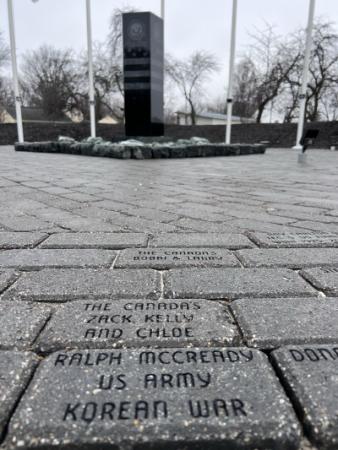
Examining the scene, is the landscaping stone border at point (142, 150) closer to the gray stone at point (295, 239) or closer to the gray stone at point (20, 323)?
the gray stone at point (295, 239)

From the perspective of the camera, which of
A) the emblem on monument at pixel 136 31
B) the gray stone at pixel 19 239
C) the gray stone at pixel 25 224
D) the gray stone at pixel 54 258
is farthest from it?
the emblem on monument at pixel 136 31

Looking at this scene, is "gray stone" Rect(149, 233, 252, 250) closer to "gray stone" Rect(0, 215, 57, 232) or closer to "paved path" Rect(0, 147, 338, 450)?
"paved path" Rect(0, 147, 338, 450)

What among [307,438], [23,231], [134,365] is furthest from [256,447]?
[23,231]

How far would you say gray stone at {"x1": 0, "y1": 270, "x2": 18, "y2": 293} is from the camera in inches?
58.3

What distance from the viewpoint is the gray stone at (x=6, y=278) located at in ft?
4.85

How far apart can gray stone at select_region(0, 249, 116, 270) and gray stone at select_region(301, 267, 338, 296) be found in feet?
3.01

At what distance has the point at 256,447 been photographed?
718 mm

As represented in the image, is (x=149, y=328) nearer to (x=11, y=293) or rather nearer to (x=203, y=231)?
(x=11, y=293)

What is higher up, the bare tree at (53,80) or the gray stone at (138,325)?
the bare tree at (53,80)

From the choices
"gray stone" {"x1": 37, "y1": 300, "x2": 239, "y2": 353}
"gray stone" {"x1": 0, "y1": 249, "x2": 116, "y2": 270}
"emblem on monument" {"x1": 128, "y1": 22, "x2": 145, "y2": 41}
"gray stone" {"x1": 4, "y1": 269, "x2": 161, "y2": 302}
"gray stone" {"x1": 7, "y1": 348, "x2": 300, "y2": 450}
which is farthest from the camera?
"emblem on monument" {"x1": 128, "y1": 22, "x2": 145, "y2": 41}

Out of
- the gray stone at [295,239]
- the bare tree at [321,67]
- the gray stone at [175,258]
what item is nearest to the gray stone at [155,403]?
the gray stone at [175,258]

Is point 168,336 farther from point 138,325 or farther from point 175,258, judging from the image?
point 175,258

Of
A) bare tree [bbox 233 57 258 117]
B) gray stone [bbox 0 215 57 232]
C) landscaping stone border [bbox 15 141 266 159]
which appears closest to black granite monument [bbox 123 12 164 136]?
landscaping stone border [bbox 15 141 266 159]

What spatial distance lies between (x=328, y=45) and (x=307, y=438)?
26.0m
